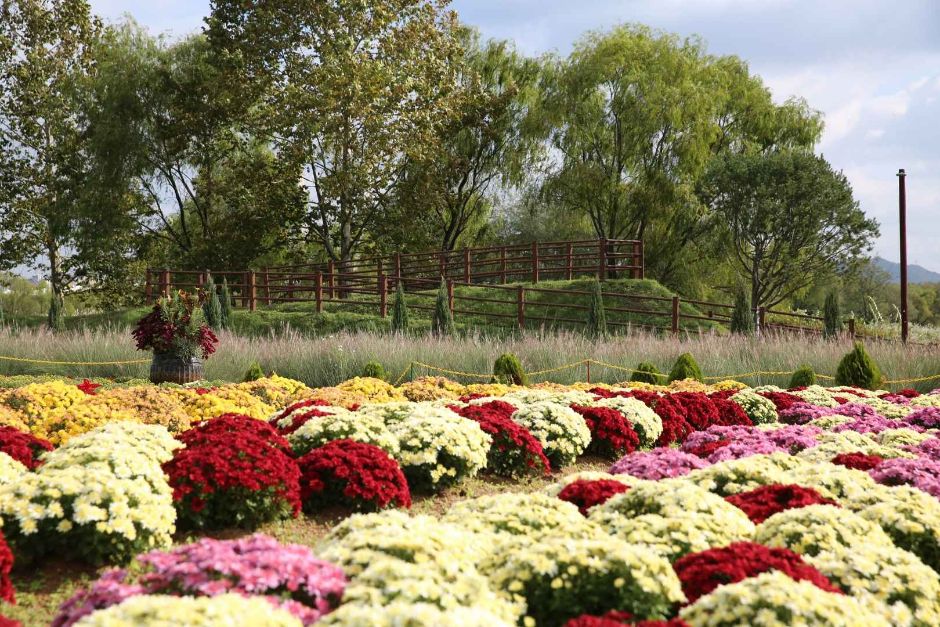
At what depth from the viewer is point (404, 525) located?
383 centimetres

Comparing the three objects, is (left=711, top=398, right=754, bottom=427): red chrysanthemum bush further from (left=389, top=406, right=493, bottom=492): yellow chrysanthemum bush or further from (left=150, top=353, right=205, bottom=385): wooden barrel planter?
(left=150, top=353, right=205, bottom=385): wooden barrel planter

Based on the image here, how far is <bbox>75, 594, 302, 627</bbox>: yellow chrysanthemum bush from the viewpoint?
8.61 feet

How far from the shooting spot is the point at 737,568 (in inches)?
141

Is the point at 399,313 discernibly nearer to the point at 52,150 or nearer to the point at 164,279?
the point at 164,279

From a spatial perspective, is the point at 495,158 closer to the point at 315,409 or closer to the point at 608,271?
the point at 608,271

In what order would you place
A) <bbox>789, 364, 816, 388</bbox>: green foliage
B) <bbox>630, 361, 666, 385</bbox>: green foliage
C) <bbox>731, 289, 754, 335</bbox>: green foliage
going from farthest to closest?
<bbox>731, 289, 754, 335</bbox>: green foliage, <bbox>630, 361, 666, 385</bbox>: green foliage, <bbox>789, 364, 816, 388</bbox>: green foliage

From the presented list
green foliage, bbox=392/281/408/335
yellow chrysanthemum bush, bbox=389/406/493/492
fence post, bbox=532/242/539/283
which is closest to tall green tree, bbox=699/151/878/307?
fence post, bbox=532/242/539/283

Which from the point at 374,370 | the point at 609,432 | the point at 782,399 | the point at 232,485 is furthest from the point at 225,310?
the point at 232,485

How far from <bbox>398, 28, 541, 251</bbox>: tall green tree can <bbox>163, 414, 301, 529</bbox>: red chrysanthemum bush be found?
2692 cm

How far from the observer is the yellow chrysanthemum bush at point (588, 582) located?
3414 mm

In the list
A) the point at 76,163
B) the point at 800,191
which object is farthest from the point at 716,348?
the point at 76,163

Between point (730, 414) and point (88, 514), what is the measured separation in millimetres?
7194

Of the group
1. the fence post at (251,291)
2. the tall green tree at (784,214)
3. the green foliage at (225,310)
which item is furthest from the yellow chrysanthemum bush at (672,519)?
the tall green tree at (784,214)

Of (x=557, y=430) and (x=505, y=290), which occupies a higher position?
(x=505, y=290)
